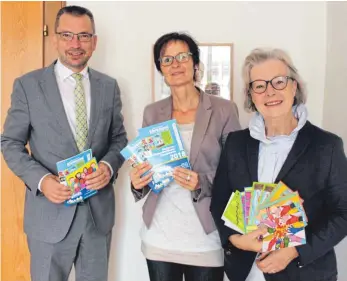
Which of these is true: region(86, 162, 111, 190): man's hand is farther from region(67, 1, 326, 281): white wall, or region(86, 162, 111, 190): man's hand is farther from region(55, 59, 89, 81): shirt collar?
region(67, 1, 326, 281): white wall

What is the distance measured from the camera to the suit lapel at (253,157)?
1.39 meters

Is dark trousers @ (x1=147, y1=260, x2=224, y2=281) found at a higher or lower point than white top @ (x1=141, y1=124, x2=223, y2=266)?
lower

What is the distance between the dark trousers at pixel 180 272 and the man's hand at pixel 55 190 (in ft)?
1.71

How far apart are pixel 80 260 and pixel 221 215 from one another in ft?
2.81

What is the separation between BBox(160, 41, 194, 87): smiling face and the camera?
1704 millimetres

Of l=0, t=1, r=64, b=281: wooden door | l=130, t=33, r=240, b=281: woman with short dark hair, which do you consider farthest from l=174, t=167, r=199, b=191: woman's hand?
l=0, t=1, r=64, b=281: wooden door

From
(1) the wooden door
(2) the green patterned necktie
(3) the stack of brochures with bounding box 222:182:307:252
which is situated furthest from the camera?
(1) the wooden door

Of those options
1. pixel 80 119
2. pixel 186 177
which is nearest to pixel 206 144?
pixel 186 177

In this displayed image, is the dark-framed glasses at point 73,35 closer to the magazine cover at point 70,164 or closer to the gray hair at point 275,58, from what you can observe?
the magazine cover at point 70,164

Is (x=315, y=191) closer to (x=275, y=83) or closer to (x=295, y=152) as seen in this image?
(x=295, y=152)

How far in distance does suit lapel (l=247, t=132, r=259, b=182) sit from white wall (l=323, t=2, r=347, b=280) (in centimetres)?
93

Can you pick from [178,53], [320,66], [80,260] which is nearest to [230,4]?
[320,66]

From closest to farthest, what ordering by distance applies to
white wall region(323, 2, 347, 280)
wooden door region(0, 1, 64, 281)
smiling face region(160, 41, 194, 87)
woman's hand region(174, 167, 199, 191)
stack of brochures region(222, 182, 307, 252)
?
stack of brochures region(222, 182, 307, 252), woman's hand region(174, 167, 199, 191), smiling face region(160, 41, 194, 87), white wall region(323, 2, 347, 280), wooden door region(0, 1, 64, 281)

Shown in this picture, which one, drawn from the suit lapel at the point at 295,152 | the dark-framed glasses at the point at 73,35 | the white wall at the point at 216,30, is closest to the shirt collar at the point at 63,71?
the dark-framed glasses at the point at 73,35
